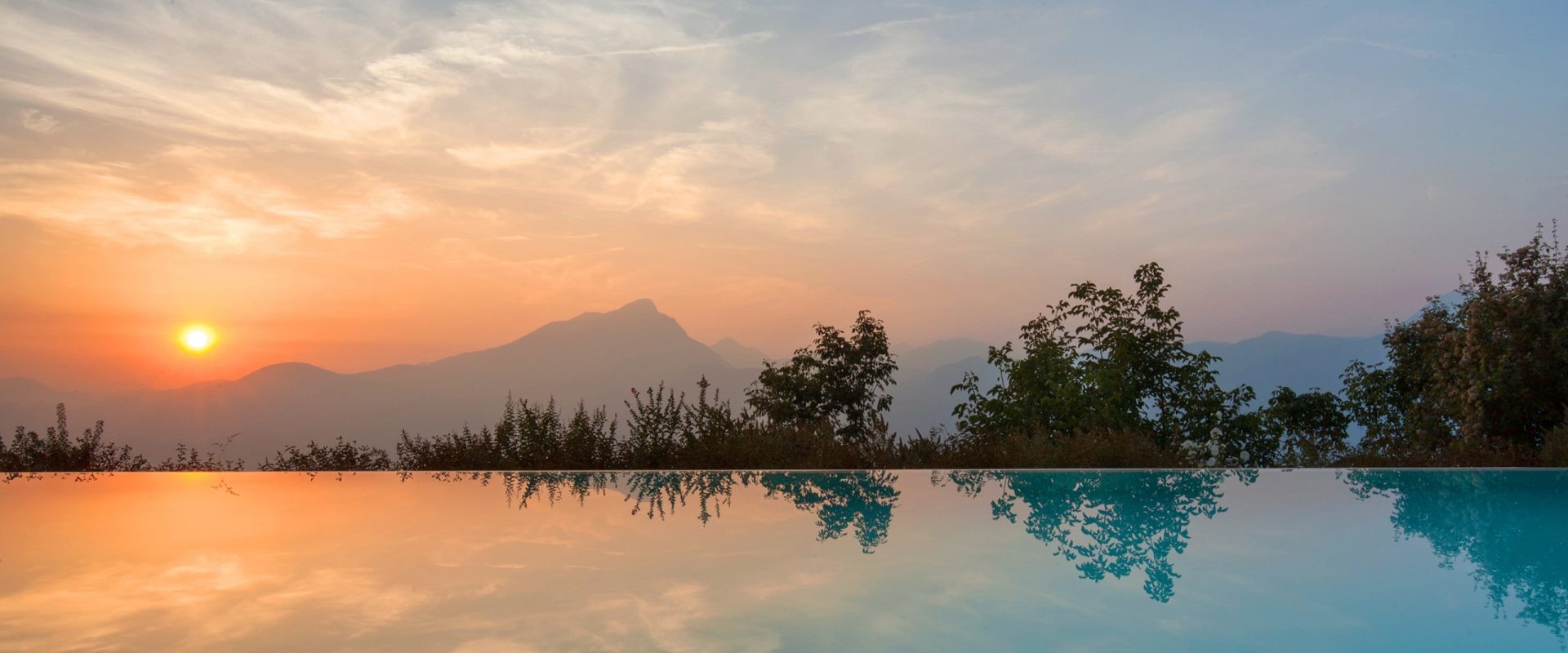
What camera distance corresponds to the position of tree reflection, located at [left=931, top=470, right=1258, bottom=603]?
16.8ft

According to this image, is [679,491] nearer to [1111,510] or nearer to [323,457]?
[1111,510]

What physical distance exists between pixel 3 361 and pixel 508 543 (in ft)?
35.8

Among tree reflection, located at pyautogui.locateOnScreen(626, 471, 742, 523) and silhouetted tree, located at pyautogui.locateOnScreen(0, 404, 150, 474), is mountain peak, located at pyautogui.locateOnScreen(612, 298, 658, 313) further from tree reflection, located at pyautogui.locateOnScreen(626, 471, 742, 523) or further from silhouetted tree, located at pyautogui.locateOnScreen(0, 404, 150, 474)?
tree reflection, located at pyautogui.locateOnScreen(626, 471, 742, 523)

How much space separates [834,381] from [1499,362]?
24.6 ft

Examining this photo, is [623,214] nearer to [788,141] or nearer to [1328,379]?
[788,141]

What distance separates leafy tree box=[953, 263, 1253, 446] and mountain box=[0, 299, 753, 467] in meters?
18.4

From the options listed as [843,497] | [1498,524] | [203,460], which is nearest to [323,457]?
[203,460]

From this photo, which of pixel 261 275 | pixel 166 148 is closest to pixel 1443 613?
pixel 166 148

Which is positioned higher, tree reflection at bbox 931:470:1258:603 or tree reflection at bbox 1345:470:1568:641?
tree reflection at bbox 931:470:1258:603

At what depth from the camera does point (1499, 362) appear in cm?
1066

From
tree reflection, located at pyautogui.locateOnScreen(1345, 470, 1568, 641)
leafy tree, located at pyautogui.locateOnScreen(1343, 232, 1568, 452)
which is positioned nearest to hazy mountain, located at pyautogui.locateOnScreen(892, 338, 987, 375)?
tree reflection, located at pyautogui.locateOnScreen(1345, 470, 1568, 641)

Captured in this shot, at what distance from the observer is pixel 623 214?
13.4m

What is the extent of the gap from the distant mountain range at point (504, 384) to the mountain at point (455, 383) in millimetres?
71

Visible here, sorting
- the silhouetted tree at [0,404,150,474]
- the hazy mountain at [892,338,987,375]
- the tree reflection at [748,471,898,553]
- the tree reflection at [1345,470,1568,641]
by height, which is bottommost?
the tree reflection at [1345,470,1568,641]
